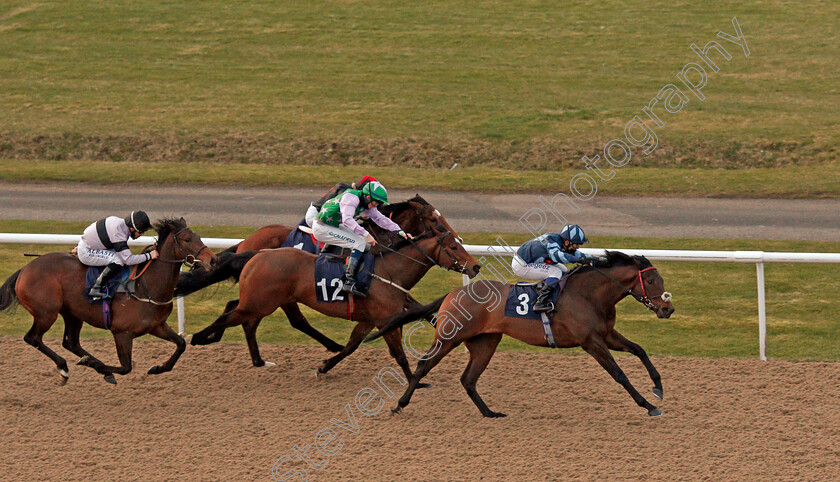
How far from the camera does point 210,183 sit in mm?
15094

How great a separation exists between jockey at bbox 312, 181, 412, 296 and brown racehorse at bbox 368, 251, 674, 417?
37.5 inches

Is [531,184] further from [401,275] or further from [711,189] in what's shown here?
[401,275]

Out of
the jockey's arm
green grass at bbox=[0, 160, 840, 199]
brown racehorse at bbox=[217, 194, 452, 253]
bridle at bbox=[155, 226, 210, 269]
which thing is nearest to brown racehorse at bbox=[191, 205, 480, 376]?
the jockey's arm

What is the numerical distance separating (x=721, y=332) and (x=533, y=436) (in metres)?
2.88

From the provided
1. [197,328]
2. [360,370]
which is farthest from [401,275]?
[197,328]

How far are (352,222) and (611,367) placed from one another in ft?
7.62

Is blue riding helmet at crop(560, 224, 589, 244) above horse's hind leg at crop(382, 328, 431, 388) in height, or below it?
above

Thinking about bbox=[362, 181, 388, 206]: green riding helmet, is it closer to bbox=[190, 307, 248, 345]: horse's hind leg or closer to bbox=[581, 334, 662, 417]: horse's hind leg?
bbox=[190, 307, 248, 345]: horse's hind leg

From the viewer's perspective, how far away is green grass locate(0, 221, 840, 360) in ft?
26.6

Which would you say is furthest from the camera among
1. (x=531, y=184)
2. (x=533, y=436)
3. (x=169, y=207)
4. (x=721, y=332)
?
(x=531, y=184)

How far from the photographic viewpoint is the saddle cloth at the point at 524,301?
22.3ft

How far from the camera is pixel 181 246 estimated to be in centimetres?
712

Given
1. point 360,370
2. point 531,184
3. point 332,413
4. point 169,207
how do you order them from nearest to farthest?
point 332,413
point 360,370
point 169,207
point 531,184

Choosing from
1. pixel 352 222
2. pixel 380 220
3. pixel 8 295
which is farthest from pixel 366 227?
pixel 8 295
